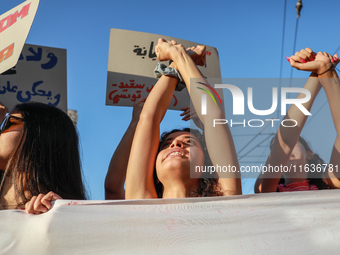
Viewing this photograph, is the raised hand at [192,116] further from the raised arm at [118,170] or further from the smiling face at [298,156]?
the smiling face at [298,156]

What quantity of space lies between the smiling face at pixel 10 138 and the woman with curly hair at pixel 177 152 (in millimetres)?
629

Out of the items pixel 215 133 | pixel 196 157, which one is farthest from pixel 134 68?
pixel 215 133

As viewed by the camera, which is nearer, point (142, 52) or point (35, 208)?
point (35, 208)

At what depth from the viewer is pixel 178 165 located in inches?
69.2

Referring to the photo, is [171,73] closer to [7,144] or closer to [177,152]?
[177,152]

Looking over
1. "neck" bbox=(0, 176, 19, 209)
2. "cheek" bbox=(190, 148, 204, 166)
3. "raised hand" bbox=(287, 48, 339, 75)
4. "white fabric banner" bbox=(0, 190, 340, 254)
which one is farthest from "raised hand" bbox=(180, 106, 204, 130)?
"neck" bbox=(0, 176, 19, 209)

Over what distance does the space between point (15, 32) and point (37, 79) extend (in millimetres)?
738

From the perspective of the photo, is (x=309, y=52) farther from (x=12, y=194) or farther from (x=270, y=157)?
(x=12, y=194)

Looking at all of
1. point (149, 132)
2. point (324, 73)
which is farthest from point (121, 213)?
point (324, 73)

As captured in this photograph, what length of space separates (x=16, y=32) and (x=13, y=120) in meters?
0.52

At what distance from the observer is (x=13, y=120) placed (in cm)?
193

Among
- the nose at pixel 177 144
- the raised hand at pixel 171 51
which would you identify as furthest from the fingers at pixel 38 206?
the raised hand at pixel 171 51

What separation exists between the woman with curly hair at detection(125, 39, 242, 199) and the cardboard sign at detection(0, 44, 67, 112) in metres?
1.05

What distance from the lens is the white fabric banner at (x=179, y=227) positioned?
128 centimetres
